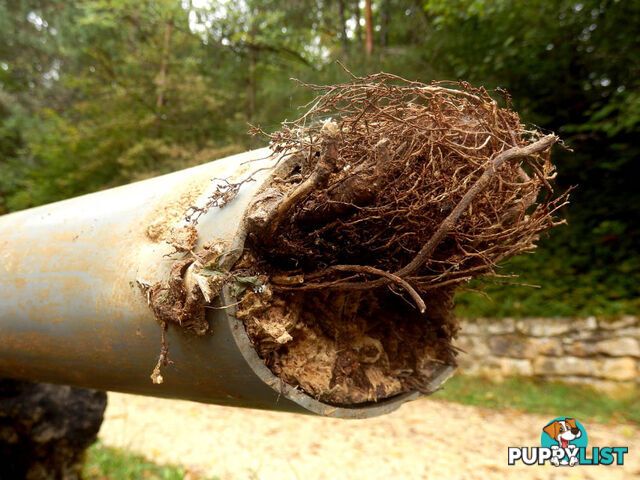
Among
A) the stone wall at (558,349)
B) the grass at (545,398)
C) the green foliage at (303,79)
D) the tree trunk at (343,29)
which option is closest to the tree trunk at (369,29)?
the green foliage at (303,79)

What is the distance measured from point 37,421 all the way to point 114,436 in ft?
8.81

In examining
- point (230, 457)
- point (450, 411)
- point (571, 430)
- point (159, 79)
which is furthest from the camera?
point (159, 79)

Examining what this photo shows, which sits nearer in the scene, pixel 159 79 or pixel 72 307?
pixel 72 307

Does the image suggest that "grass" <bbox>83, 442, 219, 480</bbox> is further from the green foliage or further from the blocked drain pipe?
the green foliage

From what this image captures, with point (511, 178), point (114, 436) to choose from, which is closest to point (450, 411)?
point (114, 436)

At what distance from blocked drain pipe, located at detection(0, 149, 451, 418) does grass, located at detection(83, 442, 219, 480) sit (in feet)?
8.19

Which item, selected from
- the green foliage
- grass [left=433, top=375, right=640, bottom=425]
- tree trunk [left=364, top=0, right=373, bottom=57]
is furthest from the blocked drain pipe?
tree trunk [left=364, top=0, right=373, bottom=57]

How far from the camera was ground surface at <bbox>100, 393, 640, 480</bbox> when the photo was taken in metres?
4.02

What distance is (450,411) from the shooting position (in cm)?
581

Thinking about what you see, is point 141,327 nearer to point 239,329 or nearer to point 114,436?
point 239,329

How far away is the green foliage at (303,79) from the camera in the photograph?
20.7ft

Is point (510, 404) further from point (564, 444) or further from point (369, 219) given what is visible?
point (369, 219)

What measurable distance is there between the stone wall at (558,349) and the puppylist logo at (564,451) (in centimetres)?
180

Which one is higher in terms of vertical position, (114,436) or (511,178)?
(511,178)
